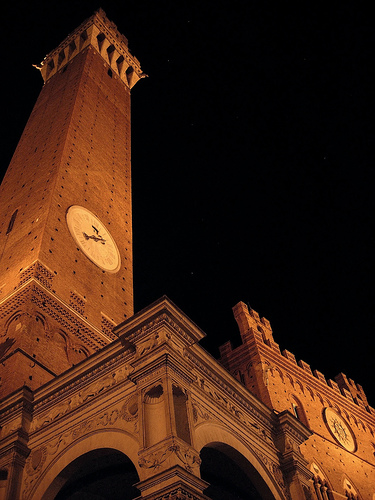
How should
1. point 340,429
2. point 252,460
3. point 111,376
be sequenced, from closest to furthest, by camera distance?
1. point 111,376
2. point 252,460
3. point 340,429

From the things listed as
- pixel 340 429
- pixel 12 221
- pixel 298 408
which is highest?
pixel 12 221

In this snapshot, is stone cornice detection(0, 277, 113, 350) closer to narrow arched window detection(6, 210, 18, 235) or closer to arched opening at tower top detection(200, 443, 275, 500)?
narrow arched window detection(6, 210, 18, 235)

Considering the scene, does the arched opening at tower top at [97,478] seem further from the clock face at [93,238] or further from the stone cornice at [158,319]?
the clock face at [93,238]

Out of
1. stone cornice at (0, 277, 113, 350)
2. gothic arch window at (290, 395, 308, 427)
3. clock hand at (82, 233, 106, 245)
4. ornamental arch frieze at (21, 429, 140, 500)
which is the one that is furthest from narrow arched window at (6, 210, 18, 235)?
gothic arch window at (290, 395, 308, 427)

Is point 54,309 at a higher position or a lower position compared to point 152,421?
higher

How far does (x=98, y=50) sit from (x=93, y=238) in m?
11.9

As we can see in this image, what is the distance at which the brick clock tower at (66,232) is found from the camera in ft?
32.1

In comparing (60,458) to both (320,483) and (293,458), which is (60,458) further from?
(320,483)

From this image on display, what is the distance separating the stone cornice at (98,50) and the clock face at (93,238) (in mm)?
10799

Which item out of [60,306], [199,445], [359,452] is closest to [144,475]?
[199,445]

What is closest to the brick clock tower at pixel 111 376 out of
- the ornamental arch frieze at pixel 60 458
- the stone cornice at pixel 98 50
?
the ornamental arch frieze at pixel 60 458

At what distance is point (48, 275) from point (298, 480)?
594 cm

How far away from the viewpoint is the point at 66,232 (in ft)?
39.0

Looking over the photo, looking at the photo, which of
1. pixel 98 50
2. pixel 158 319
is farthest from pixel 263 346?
A: pixel 98 50
